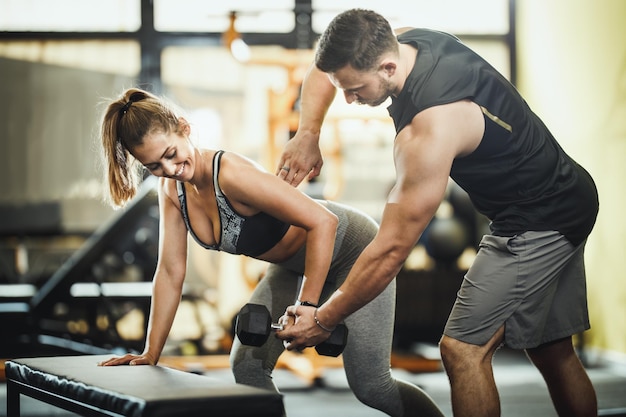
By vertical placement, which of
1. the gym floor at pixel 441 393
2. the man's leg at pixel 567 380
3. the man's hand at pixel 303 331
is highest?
the man's hand at pixel 303 331

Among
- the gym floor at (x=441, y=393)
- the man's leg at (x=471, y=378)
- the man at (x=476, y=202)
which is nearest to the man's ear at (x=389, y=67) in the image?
the man at (x=476, y=202)

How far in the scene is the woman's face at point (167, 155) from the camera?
2.15 metres

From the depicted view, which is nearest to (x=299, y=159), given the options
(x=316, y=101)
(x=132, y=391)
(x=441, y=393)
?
(x=316, y=101)

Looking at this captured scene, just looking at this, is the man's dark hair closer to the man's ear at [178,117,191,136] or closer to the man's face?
the man's face

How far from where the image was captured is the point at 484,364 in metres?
2.26

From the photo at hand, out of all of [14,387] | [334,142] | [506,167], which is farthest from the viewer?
[334,142]

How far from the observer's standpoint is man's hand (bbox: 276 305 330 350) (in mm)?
2201

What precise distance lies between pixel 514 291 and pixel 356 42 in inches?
31.9

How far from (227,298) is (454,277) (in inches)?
69.0

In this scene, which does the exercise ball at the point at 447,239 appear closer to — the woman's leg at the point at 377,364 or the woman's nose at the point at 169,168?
the woman's leg at the point at 377,364

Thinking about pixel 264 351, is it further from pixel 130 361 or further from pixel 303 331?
pixel 130 361

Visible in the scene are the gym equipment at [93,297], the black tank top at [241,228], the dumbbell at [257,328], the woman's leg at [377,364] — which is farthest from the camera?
the gym equipment at [93,297]

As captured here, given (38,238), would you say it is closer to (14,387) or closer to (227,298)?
(227,298)

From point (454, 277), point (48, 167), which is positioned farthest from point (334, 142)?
point (48, 167)
